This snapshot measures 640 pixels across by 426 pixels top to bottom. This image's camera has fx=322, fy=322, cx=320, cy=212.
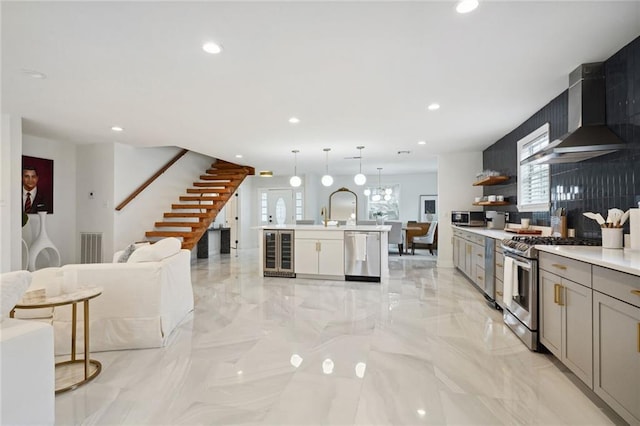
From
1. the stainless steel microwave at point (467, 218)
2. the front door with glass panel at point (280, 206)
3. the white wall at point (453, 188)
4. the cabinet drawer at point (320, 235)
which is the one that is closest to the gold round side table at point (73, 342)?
the cabinet drawer at point (320, 235)

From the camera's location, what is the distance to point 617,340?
5.70 feet

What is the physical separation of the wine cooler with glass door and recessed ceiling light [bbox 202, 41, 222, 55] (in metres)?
3.73

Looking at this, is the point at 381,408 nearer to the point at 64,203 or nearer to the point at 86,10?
the point at 86,10

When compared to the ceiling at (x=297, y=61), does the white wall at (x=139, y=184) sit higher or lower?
lower

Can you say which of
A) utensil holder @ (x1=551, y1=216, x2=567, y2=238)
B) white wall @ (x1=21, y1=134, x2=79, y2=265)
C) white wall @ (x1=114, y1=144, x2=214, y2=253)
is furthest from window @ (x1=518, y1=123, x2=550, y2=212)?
white wall @ (x1=21, y1=134, x2=79, y2=265)

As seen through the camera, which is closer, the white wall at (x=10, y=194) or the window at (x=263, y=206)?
the white wall at (x=10, y=194)

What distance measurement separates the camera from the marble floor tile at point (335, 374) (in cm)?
187

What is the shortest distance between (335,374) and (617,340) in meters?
1.68

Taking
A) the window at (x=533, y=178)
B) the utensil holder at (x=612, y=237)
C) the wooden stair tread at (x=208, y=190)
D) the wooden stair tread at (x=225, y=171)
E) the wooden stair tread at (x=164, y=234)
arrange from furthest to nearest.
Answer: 1. the wooden stair tread at (x=225, y=171)
2. the wooden stair tread at (x=208, y=190)
3. the wooden stair tread at (x=164, y=234)
4. the window at (x=533, y=178)
5. the utensil holder at (x=612, y=237)

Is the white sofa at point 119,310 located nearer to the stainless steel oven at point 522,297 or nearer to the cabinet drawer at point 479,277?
the stainless steel oven at point 522,297

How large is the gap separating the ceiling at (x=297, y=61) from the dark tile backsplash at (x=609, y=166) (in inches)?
7.4

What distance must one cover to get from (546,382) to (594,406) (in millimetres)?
300

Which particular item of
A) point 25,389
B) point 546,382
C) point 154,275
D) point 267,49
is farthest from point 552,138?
point 25,389

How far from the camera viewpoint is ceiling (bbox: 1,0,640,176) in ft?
6.61
